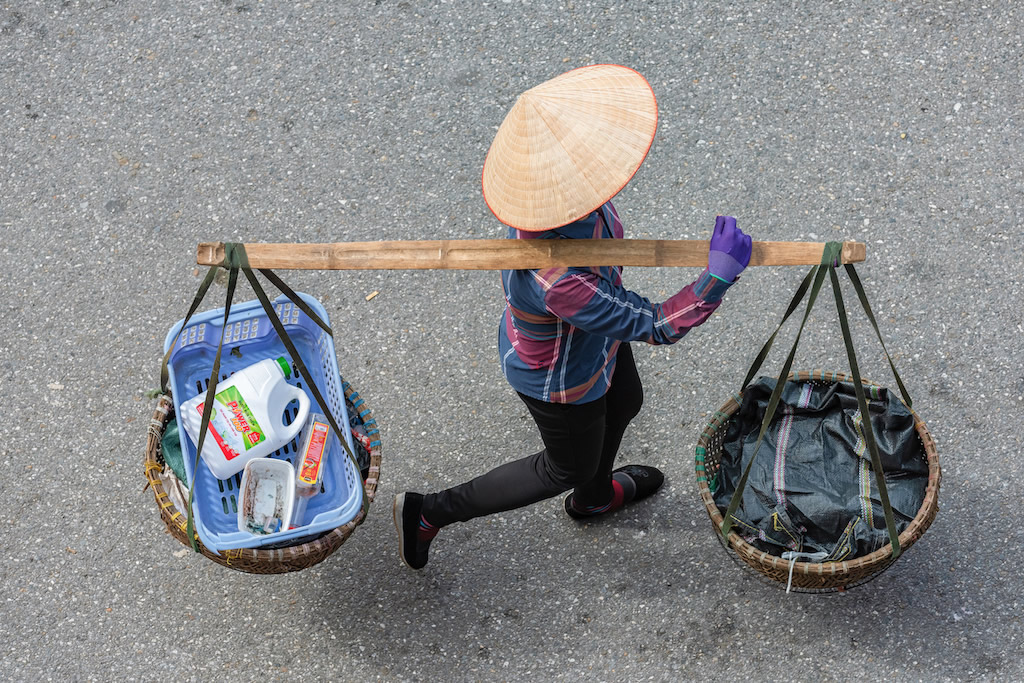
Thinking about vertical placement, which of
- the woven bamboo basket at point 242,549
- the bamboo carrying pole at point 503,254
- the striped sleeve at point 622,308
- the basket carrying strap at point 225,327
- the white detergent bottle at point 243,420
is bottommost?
the woven bamboo basket at point 242,549

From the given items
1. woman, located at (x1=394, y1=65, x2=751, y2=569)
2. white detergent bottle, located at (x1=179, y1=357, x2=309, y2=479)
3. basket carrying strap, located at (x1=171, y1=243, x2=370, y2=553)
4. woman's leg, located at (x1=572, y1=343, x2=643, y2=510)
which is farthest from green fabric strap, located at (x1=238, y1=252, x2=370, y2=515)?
woman's leg, located at (x1=572, y1=343, x2=643, y2=510)

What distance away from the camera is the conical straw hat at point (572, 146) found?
2.08 m

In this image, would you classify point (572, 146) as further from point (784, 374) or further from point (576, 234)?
point (784, 374)

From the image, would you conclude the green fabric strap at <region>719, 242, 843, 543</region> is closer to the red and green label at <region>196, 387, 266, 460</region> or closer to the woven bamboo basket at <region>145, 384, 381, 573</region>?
the woven bamboo basket at <region>145, 384, 381, 573</region>

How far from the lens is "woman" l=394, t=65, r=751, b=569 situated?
6.87 ft

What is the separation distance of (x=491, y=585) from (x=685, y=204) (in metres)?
1.64

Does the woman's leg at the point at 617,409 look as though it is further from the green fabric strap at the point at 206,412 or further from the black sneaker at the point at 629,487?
the green fabric strap at the point at 206,412

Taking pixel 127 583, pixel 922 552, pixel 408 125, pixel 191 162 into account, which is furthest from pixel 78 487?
pixel 922 552

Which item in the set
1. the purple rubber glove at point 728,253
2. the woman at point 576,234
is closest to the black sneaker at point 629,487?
the woman at point 576,234

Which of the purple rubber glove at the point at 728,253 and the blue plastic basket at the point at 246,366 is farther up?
the purple rubber glove at the point at 728,253

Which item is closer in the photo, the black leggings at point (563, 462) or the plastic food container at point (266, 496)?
the black leggings at point (563, 462)

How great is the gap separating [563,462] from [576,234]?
2.54 ft

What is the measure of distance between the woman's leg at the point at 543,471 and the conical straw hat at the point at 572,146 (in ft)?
2.02

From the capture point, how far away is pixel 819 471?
2.90 metres
